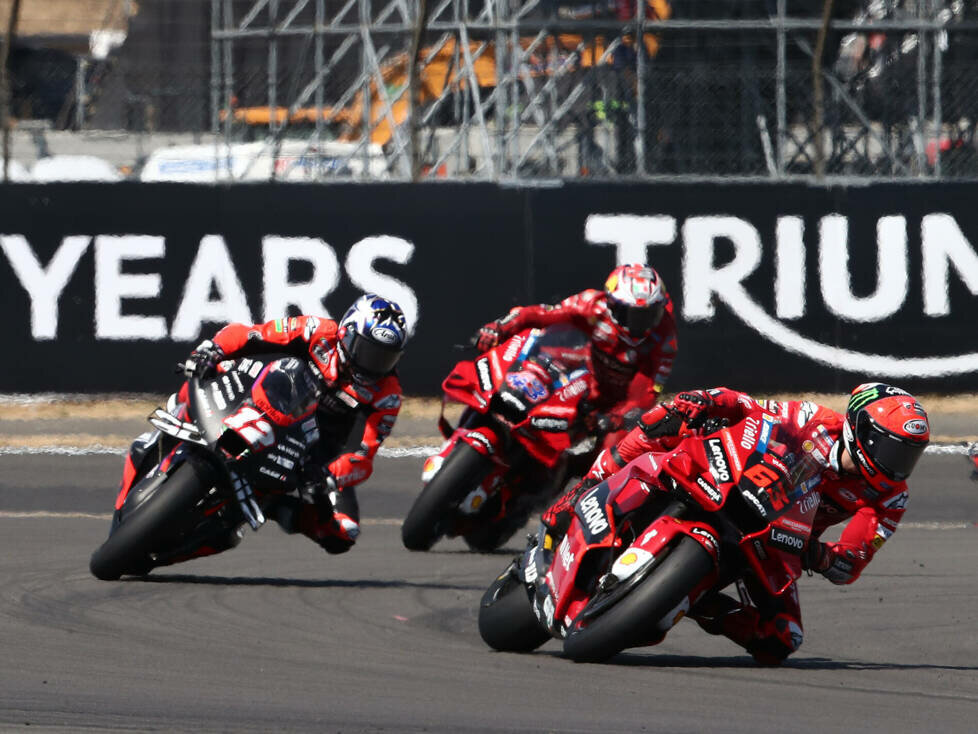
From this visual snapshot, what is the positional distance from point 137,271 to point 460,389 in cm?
507

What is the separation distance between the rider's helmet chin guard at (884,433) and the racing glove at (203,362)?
2.98 m

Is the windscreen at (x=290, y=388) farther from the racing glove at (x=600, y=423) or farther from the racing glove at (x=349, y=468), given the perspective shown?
the racing glove at (x=600, y=423)

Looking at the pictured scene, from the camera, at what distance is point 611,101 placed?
14609 millimetres

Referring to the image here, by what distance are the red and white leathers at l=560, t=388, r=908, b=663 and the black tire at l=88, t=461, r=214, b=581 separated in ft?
5.63

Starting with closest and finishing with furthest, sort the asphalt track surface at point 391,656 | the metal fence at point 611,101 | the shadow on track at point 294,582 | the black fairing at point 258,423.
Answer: the asphalt track surface at point 391,656 < the black fairing at point 258,423 < the shadow on track at point 294,582 < the metal fence at point 611,101

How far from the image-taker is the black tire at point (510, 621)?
6426 mm

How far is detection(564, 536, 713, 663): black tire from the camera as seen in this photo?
5754 mm

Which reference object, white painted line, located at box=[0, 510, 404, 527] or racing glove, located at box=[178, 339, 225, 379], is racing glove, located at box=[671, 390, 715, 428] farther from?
white painted line, located at box=[0, 510, 404, 527]

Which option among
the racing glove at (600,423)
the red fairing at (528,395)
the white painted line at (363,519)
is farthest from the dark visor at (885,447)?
the white painted line at (363,519)

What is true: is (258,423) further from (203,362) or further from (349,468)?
(349,468)

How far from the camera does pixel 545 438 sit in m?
9.25

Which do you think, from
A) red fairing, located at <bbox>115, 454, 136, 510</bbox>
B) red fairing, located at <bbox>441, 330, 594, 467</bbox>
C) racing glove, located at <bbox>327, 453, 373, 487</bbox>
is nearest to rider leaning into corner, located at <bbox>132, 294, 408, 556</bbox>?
racing glove, located at <bbox>327, 453, 373, 487</bbox>

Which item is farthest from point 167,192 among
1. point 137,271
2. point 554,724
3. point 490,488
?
point 554,724

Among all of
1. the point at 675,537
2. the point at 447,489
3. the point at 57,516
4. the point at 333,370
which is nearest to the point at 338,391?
the point at 333,370
